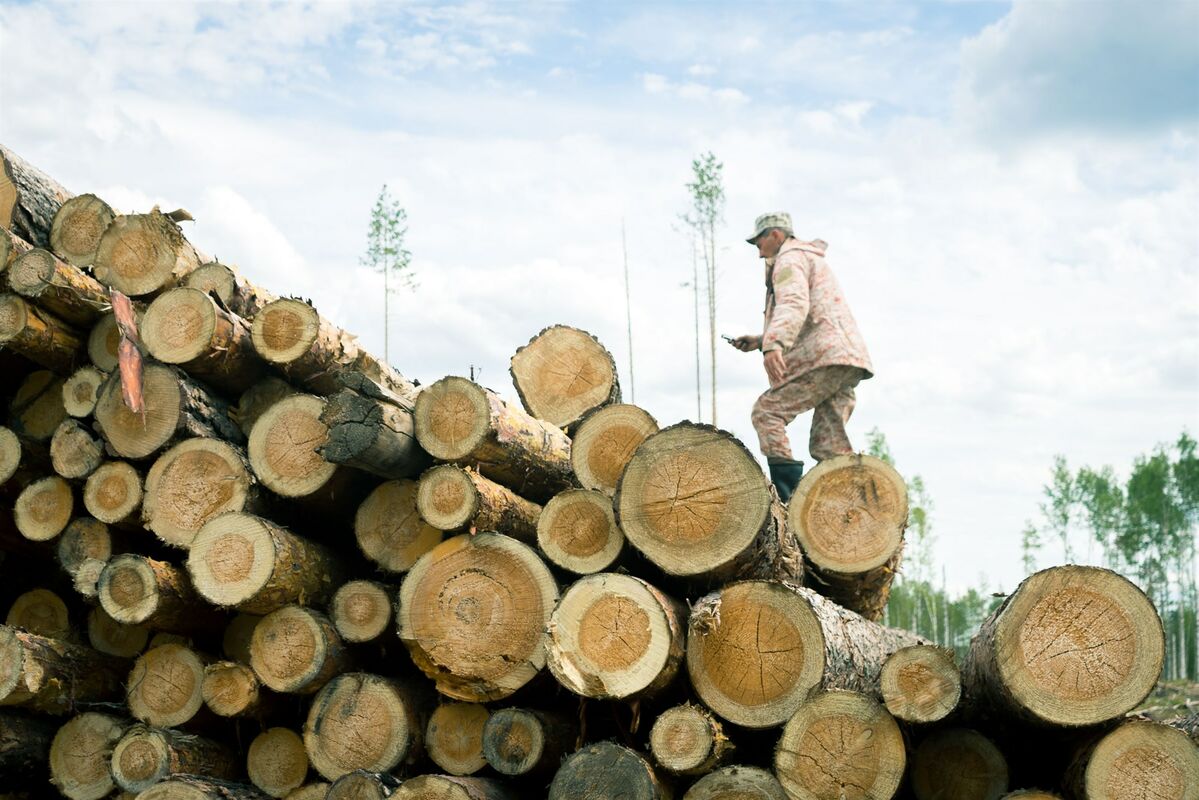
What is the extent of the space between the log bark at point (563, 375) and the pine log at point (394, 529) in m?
1.39

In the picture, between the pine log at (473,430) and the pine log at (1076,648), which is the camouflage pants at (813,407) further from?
the pine log at (1076,648)

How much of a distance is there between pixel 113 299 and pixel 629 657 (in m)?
3.24

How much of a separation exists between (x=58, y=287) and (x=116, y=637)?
1.88 metres

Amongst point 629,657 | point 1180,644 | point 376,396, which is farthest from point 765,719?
point 1180,644

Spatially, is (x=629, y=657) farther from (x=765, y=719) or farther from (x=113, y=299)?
(x=113, y=299)

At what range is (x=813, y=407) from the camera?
23.0 ft

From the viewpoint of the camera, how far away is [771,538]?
455cm

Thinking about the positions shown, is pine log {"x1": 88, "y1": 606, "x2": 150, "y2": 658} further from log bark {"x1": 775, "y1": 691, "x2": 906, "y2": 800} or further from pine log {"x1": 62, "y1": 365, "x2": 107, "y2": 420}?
log bark {"x1": 775, "y1": 691, "x2": 906, "y2": 800}

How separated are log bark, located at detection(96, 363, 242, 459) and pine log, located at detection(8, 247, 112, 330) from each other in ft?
1.78

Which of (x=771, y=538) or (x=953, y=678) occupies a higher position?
(x=771, y=538)

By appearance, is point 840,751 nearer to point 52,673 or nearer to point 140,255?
point 52,673

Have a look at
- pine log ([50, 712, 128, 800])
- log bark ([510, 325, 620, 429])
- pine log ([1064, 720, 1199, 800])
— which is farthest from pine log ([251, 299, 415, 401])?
pine log ([1064, 720, 1199, 800])

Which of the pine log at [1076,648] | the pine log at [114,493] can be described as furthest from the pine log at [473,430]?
the pine log at [1076,648]

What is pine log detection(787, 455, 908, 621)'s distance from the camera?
17.7 ft
